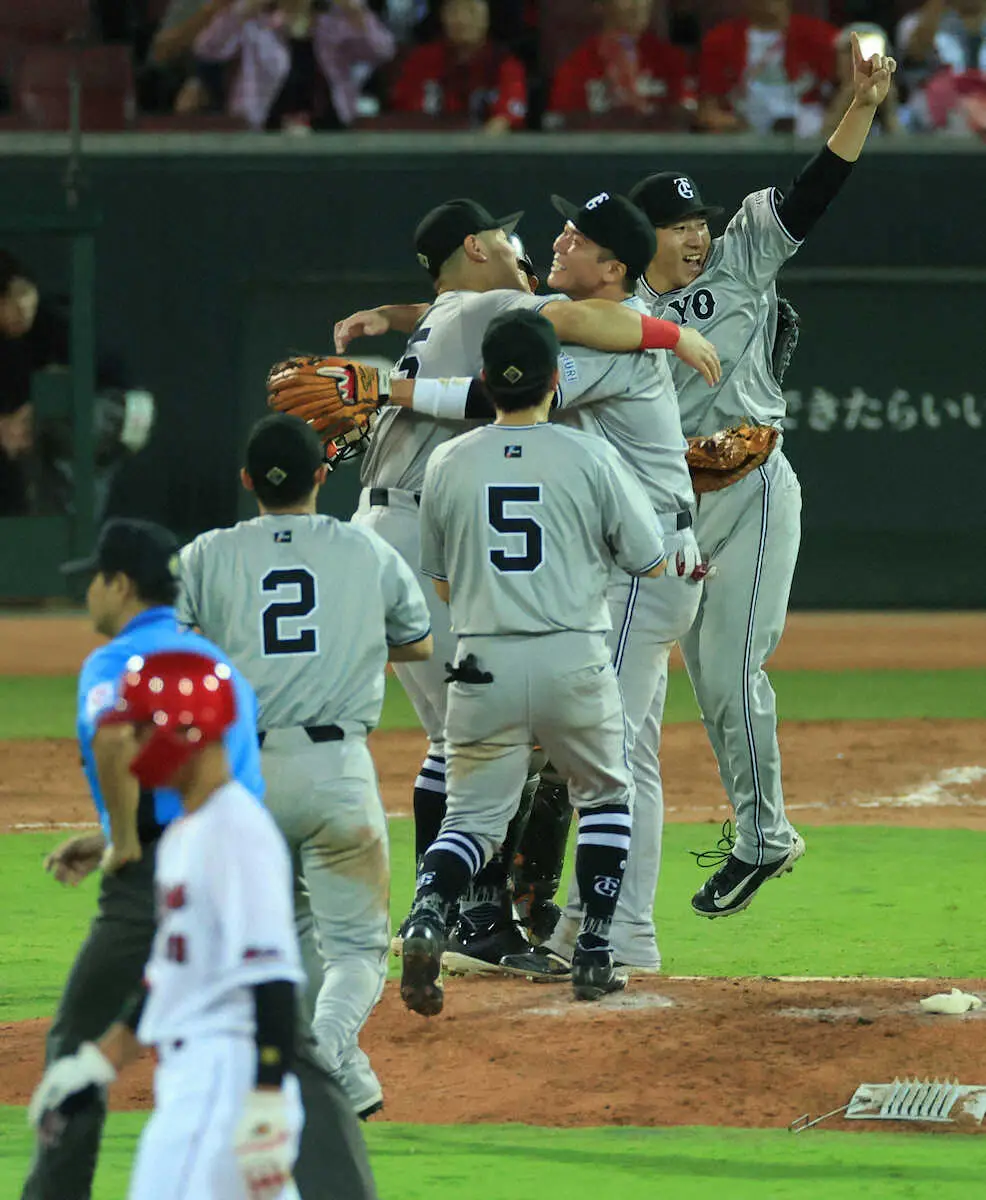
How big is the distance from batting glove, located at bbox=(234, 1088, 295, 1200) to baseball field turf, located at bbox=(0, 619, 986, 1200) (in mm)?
1481

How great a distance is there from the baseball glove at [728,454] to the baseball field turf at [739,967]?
1489 mm

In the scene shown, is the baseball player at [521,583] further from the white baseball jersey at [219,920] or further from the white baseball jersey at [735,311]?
the white baseball jersey at [219,920]

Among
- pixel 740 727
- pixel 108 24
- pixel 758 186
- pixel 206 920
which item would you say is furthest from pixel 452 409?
pixel 108 24

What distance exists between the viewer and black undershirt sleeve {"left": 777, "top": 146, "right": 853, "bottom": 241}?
6.33 m

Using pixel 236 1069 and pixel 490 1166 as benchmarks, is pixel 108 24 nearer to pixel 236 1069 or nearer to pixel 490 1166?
pixel 490 1166

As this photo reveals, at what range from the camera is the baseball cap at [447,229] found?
20.1 ft

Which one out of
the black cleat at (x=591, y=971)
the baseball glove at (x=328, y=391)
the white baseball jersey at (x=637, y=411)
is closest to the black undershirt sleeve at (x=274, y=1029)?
the black cleat at (x=591, y=971)

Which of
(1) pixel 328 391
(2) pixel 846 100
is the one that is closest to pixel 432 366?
(1) pixel 328 391

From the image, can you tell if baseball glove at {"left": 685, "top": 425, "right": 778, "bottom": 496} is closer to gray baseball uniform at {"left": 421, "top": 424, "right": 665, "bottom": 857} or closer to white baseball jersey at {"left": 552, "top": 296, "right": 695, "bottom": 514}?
white baseball jersey at {"left": 552, "top": 296, "right": 695, "bottom": 514}

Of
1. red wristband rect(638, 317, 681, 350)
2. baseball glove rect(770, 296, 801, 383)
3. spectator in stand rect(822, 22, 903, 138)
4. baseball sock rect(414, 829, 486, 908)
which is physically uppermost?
spectator in stand rect(822, 22, 903, 138)

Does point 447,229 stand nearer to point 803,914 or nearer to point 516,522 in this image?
point 516,522

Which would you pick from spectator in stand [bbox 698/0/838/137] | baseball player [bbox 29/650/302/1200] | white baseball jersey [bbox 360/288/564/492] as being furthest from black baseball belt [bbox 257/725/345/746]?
spectator in stand [bbox 698/0/838/137]

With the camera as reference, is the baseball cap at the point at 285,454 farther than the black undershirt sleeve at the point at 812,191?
No

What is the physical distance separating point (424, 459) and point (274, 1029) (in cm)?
329
